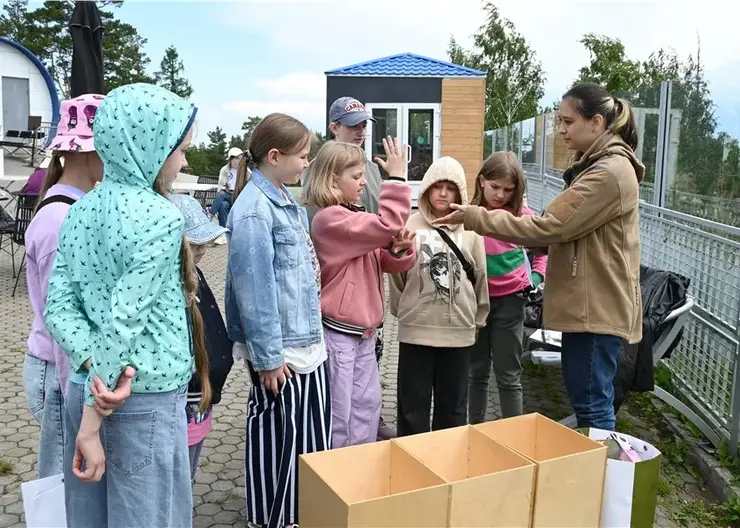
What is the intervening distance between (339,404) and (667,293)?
230 cm

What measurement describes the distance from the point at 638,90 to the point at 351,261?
4043 mm

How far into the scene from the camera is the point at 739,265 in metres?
3.82

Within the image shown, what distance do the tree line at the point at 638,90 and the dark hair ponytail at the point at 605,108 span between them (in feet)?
5.07

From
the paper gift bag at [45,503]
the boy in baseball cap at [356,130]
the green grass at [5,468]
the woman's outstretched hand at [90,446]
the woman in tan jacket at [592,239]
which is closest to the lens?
the woman's outstretched hand at [90,446]

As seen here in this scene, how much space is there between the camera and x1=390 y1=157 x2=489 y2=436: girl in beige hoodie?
3301mm

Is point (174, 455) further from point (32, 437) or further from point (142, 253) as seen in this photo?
point (32, 437)

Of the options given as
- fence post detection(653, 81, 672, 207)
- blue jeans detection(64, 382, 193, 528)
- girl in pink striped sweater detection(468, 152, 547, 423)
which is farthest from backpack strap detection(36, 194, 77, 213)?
fence post detection(653, 81, 672, 207)

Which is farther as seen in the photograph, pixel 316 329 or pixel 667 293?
pixel 667 293

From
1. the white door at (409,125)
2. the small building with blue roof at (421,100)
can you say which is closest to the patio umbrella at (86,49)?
the small building with blue roof at (421,100)

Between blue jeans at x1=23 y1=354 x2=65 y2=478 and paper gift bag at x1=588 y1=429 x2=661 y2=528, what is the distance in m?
1.89

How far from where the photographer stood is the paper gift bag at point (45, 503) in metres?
1.97

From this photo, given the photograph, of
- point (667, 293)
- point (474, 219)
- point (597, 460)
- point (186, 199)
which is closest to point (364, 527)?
point (597, 460)

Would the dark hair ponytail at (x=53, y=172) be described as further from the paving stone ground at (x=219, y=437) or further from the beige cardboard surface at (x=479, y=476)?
the paving stone ground at (x=219, y=437)

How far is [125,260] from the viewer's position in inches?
64.5
